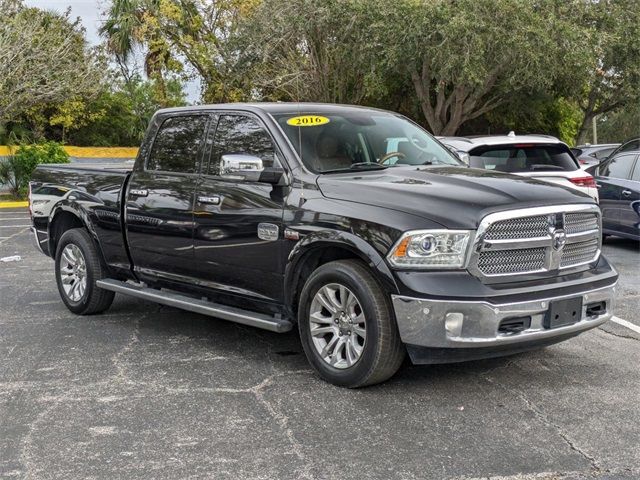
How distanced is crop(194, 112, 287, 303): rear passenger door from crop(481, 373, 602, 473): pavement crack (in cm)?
167

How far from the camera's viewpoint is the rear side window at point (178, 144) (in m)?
6.27

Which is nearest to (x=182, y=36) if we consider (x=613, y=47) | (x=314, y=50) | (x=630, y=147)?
(x=314, y=50)

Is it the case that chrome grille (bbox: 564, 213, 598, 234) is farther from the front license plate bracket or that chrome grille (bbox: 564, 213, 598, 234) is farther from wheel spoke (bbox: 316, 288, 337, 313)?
wheel spoke (bbox: 316, 288, 337, 313)

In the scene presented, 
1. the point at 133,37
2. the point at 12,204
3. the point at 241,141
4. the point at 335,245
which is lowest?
the point at 12,204

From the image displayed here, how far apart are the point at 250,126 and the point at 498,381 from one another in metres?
2.63

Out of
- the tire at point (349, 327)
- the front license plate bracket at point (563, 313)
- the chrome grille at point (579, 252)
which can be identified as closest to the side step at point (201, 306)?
the tire at point (349, 327)

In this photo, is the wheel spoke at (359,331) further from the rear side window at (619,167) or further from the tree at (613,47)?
the tree at (613,47)

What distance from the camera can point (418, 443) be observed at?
161 inches

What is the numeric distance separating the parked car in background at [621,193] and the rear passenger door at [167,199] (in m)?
6.87

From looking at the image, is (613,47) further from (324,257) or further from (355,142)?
(324,257)

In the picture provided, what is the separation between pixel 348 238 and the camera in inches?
189

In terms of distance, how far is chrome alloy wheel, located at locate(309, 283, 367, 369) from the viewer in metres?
4.89

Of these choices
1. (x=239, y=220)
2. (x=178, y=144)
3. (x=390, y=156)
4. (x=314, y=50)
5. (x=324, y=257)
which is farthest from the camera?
(x=314, y=50)

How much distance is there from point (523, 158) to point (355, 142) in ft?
14.4
